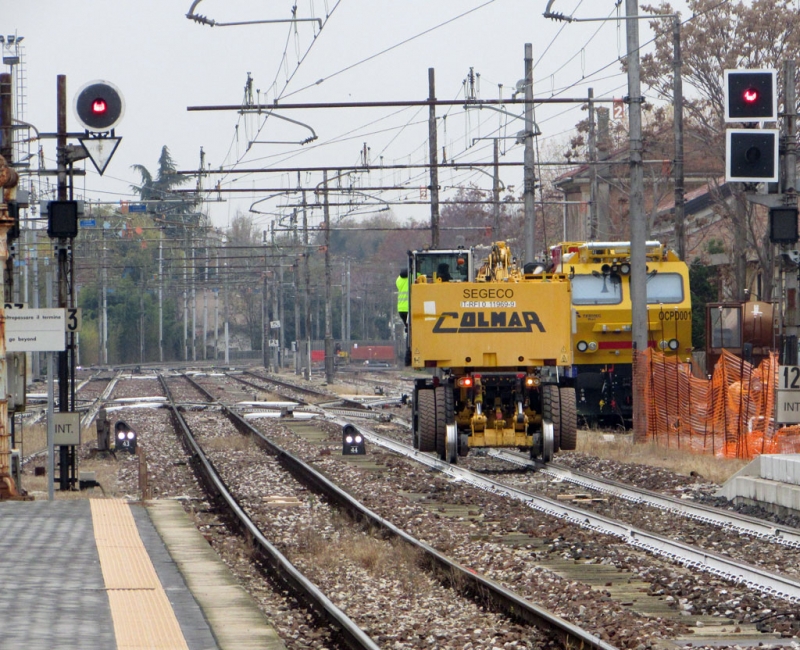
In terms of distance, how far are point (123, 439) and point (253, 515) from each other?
10.4 meters

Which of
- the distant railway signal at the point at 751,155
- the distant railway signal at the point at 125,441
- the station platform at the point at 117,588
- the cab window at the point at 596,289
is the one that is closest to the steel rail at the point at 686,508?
the distant railway signal at the point at 751,155

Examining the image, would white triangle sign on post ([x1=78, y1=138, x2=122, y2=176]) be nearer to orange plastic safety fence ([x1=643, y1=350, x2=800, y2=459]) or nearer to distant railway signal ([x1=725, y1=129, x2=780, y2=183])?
distant railway signal ([x1=725, y1=129, x2=780, y2=183])

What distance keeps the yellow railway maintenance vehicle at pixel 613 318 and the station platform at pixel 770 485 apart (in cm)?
1155

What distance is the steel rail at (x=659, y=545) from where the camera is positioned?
10062 millimetres

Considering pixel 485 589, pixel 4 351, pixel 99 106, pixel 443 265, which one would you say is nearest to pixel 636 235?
pixel 443 265

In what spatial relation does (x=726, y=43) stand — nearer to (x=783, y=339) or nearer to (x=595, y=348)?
(x=595, y=348)

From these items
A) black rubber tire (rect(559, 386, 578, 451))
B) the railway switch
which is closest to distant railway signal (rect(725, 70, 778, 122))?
black rubber tire (rect(559, 386, 578, 451))

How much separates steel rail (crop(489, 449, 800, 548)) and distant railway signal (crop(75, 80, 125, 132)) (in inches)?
324

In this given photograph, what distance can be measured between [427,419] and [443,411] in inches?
11.3

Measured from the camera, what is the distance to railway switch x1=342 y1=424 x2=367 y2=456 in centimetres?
2384

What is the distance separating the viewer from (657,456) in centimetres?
2172

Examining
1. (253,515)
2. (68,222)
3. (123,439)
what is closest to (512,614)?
Answer: (253,515)

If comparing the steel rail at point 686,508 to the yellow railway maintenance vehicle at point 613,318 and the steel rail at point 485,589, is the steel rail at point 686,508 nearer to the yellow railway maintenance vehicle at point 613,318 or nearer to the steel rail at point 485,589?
the steel rail at point 485,589

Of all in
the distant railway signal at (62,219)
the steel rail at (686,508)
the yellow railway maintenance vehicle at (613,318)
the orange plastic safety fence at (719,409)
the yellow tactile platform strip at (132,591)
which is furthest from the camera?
the yellow railway maintenance vehicle at (613,318)
